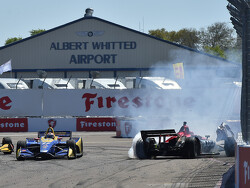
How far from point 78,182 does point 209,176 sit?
2642 millimetres

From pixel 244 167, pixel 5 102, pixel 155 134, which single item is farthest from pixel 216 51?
pixel 244 167

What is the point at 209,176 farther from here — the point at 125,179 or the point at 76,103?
the point at 76,103

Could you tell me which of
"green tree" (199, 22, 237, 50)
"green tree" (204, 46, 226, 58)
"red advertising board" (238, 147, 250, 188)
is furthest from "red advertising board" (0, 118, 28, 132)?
"green tree" (199, 22, 237, 50)

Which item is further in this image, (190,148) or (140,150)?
(140,150)

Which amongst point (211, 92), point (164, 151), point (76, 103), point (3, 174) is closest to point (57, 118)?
point (76, 103)

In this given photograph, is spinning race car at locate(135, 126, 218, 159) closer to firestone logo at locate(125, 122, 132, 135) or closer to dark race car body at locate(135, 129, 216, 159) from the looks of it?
dark race car body at locate(135, 129, 216, 159)

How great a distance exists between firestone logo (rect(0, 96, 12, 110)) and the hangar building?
55.4 ft

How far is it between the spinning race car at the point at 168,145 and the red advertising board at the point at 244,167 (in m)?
6.14

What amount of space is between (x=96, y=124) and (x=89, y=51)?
61.0 ft

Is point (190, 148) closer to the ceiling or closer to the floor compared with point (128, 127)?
closer to the floor

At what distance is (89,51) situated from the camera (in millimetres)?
46531

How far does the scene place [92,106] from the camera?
2994cm

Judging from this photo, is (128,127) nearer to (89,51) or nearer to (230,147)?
(230,147)

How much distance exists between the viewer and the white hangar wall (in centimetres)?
4653
